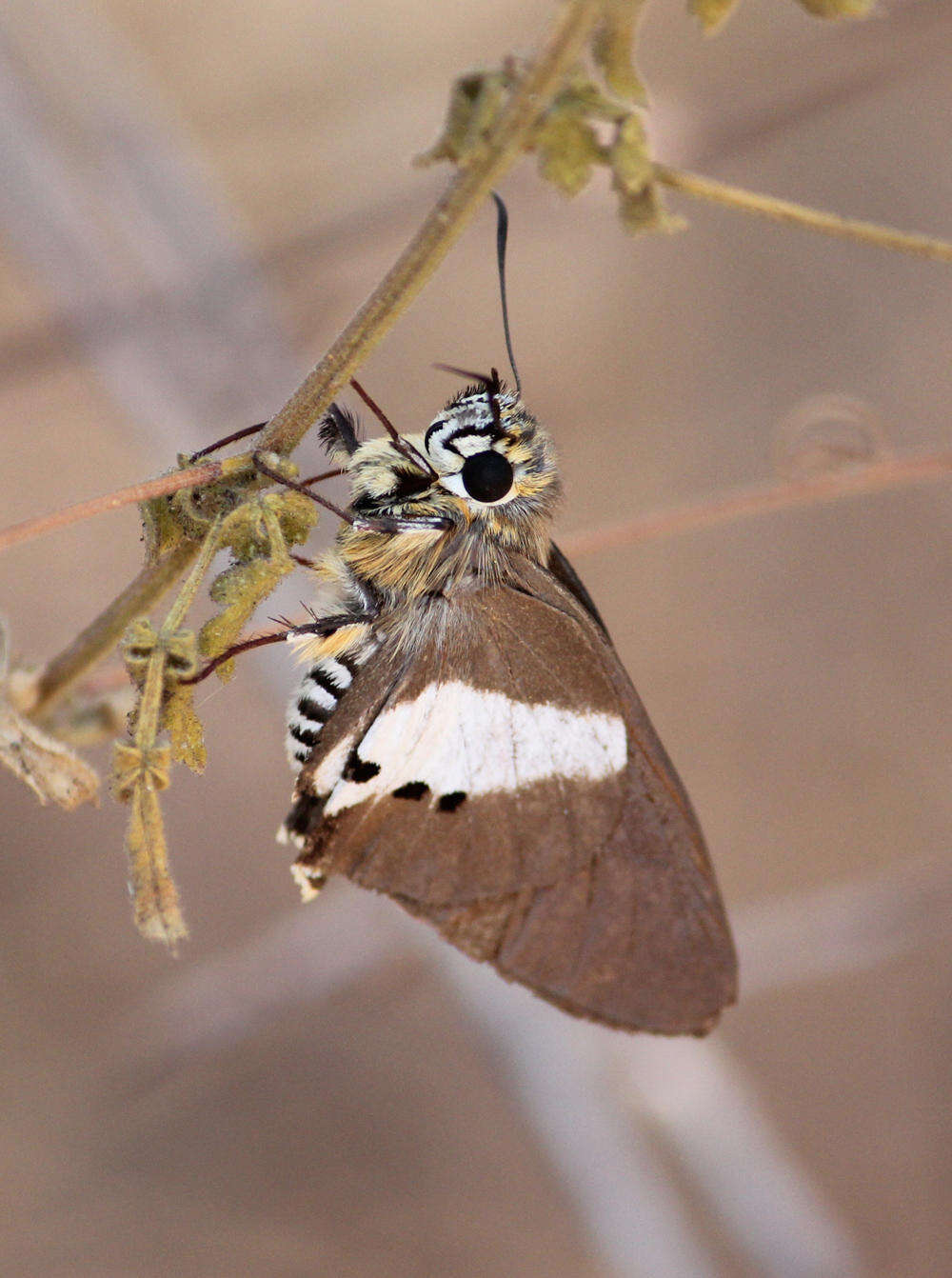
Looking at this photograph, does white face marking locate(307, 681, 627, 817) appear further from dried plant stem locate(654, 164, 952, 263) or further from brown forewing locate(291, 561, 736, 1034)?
dried plant stem locate(654, 164, 952, 263)

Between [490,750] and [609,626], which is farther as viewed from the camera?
[609,626]

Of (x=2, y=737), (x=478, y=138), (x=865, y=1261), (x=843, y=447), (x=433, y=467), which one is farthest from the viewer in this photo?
(x=865, y=1261)

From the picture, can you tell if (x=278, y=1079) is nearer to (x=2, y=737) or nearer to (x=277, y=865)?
(x=277, y=865)

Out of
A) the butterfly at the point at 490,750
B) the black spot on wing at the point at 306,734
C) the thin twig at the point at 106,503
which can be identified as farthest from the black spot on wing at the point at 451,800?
the thin twig at the point at 106,503

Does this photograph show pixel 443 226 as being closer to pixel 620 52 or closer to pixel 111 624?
pixel 620 52

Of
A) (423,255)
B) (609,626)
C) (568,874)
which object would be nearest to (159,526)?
(423,255)

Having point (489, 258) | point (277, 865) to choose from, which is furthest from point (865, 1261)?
point (489, 258)
